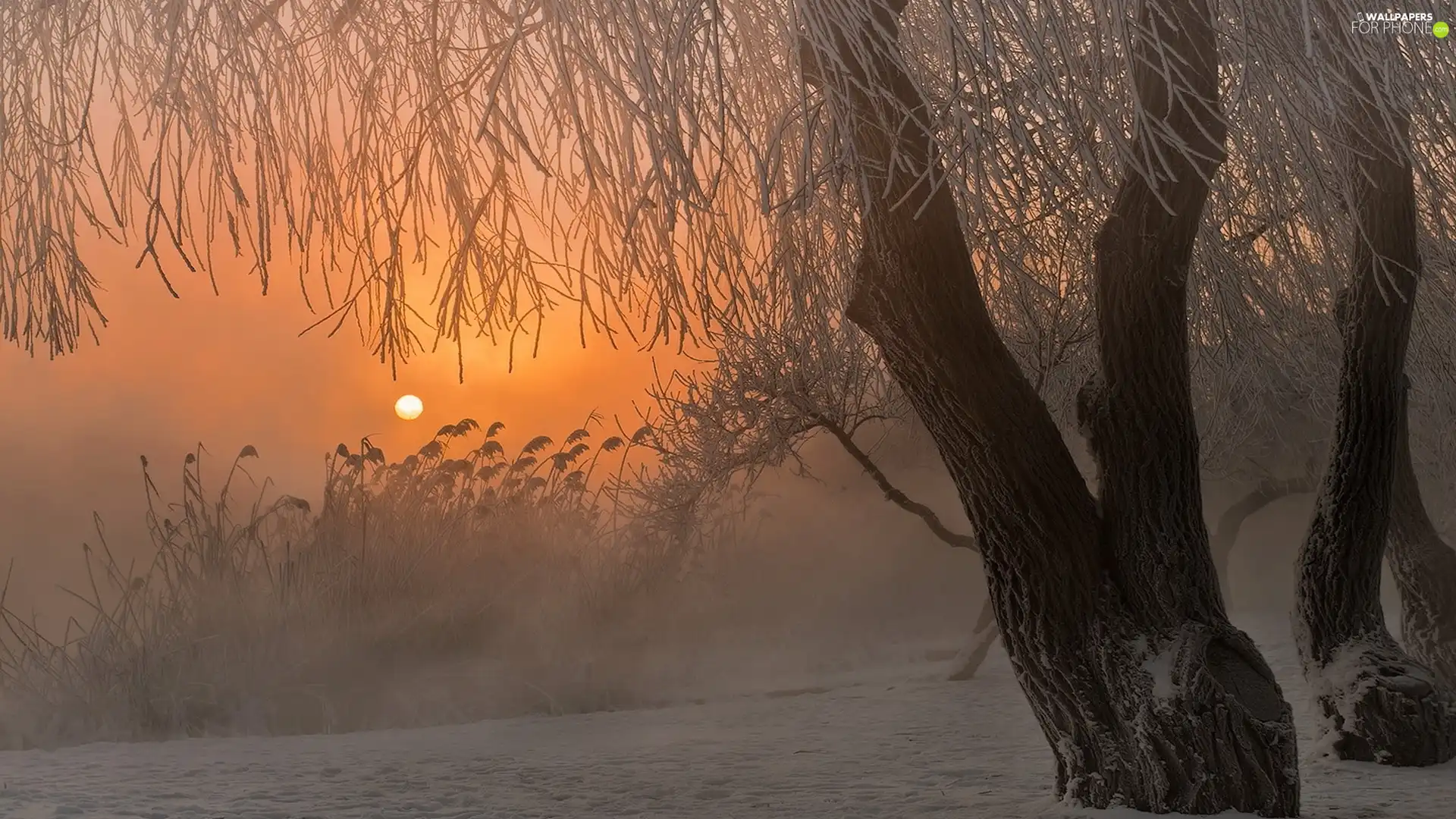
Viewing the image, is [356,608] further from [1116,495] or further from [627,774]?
[1116,495]

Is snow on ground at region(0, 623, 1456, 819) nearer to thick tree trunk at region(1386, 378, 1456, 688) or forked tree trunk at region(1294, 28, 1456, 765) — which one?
forked tree trunk at region(1294, 28, 1456, 765)

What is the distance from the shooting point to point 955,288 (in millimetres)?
3699

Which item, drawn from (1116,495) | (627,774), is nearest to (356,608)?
(627,774)

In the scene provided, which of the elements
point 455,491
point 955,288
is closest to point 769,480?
point 455,491

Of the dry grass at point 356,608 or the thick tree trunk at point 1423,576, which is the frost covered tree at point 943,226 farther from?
the dry grass at point 356,608

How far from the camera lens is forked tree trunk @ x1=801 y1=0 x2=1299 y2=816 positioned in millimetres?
3693

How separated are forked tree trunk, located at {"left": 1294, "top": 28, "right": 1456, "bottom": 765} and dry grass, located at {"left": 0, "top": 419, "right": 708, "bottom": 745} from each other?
4625mm

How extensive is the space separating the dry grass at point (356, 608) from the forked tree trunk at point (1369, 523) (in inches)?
182

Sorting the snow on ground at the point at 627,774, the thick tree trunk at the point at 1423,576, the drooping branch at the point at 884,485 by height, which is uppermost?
the drooping branch at the point at 884,485

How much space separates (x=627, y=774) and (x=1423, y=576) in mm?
3895

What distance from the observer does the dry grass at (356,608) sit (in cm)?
722

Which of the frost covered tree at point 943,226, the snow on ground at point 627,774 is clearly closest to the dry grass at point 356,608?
the snow on ground at point 627,774

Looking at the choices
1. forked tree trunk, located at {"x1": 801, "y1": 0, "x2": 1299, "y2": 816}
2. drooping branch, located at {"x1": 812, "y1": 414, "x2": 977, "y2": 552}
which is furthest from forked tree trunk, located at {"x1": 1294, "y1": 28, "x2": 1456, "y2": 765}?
drooping branch, located at {"x1": 812, "y1": 414, "x2": 977, "y2": 552}

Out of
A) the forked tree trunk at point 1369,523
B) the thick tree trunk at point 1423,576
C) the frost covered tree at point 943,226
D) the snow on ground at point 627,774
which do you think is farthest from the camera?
the thick tree trunk at point 1423,576
